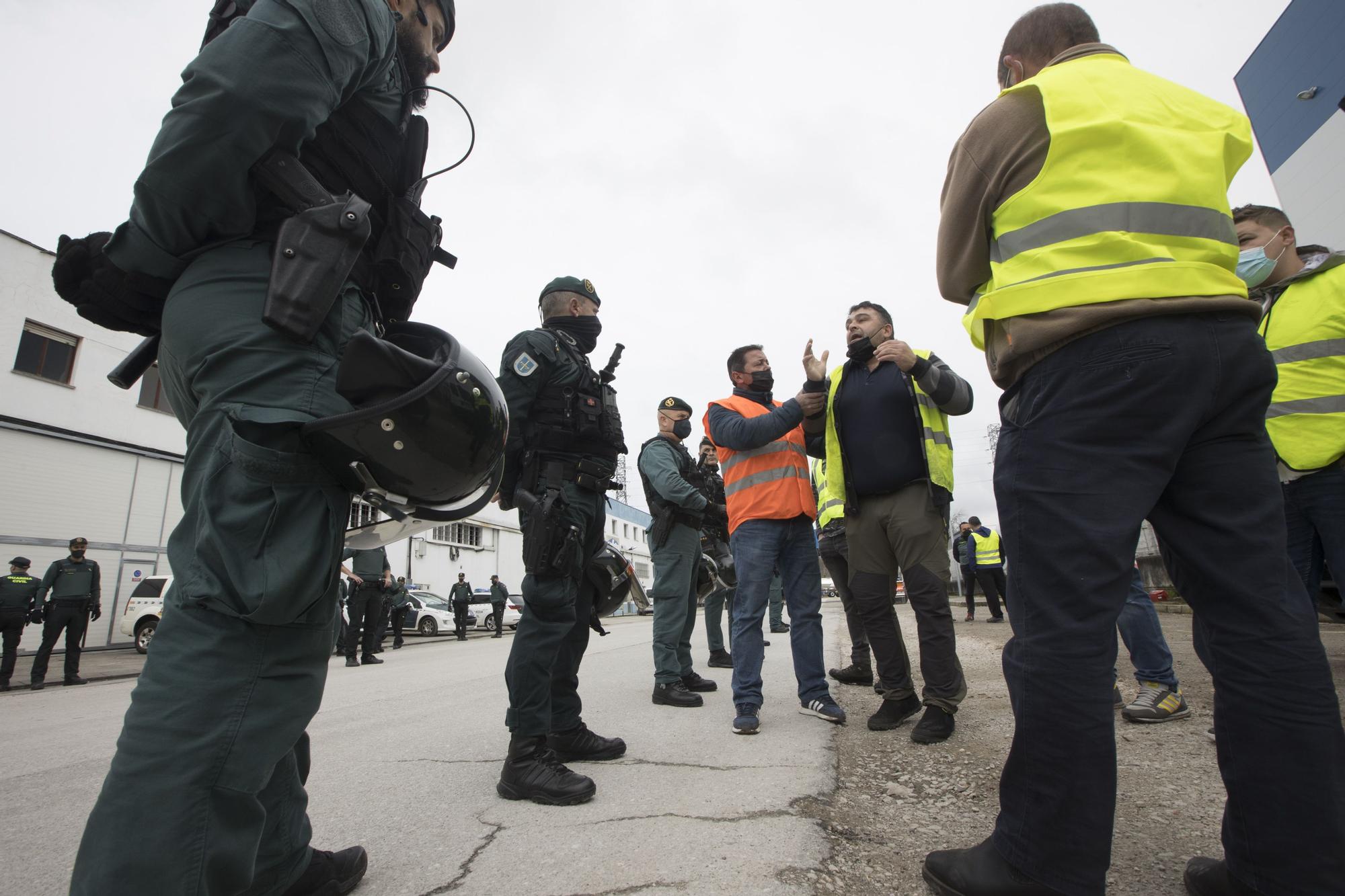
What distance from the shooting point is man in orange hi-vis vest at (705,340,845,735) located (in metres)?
3.36

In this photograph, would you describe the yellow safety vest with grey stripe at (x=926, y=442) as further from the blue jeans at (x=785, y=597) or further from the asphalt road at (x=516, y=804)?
the asphalt road at (x=516, y=804)

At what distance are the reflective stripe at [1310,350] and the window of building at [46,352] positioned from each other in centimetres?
2029

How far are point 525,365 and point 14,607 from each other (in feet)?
33.2

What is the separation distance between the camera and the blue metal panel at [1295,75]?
42.1ft

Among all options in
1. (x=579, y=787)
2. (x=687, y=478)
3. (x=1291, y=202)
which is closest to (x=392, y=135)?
(x=579, y=787)

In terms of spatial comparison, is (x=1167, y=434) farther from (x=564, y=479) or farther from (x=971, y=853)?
(x=564, y=479)

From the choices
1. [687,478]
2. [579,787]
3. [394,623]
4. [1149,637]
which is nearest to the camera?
[579,787]

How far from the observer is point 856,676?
469 cm

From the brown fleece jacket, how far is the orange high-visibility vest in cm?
185

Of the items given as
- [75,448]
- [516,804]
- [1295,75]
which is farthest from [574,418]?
[1295,75]

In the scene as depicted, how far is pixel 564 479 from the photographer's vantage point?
268 centimetres

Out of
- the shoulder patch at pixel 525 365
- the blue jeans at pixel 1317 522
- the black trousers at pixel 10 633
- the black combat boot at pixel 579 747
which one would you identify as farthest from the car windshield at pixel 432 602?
the blue jeans at pixel 1317 522

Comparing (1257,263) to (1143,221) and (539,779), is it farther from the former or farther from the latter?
(539,779)

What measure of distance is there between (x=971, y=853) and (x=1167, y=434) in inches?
37.3
